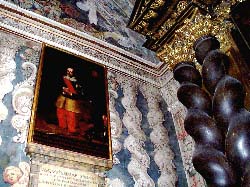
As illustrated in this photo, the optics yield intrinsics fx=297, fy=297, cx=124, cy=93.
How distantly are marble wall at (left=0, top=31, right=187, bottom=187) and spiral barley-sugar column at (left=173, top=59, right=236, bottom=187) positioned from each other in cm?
135

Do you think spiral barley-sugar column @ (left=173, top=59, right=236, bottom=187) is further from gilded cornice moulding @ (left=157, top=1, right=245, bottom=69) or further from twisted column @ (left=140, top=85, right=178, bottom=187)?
twisted column @ (left=140, top=85, right=178, bottom=187)

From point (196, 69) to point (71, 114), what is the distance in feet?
6.22

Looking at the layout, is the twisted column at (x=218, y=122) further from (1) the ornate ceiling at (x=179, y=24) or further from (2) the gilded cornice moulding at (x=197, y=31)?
(1) the ornate ceiling at (x=179, y=24)

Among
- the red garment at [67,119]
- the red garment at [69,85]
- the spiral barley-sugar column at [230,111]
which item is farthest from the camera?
the red garment at [69,85]

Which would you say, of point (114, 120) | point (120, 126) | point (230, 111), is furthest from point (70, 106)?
point (230, 111)

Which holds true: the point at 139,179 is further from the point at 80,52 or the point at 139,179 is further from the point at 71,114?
the point at 80,52

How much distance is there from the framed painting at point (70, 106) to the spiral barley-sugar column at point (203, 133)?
1.38 metres

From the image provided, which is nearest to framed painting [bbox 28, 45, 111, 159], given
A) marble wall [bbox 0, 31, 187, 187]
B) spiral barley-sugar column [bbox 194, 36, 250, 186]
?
marble wall [bbox 0, 31, 187, 187]

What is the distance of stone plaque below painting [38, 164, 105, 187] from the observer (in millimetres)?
3533

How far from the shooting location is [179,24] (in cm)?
454

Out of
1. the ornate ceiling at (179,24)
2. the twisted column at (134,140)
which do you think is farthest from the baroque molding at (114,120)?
the ornate ceiling at (179,24)

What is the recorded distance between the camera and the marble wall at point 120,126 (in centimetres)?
369

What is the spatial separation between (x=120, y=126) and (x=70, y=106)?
912 mm

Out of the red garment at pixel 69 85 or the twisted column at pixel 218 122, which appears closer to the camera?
the twisted column at pixel 218 122
